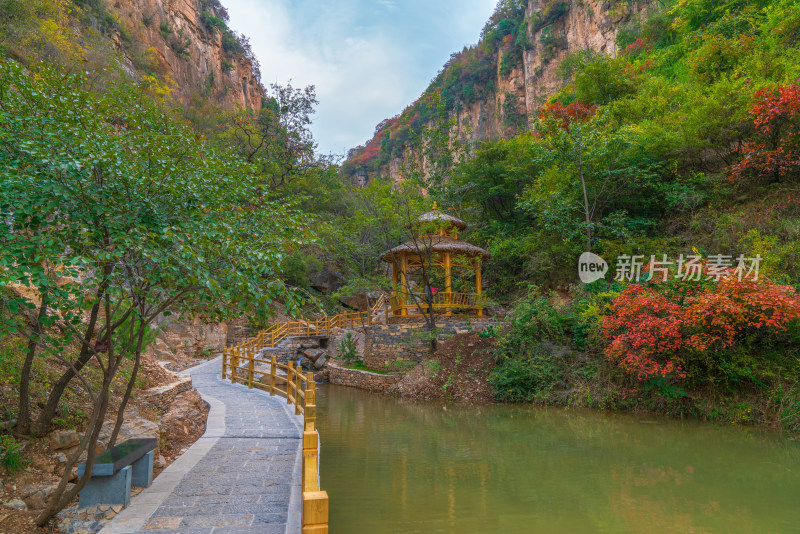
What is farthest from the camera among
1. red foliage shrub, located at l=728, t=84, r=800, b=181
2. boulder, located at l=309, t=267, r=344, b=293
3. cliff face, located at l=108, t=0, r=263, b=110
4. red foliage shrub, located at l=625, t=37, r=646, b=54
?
cliff face, located at l=108, t=0, r=263, b=110

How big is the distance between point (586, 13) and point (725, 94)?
20817 mm

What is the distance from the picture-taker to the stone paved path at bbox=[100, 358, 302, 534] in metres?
3.66

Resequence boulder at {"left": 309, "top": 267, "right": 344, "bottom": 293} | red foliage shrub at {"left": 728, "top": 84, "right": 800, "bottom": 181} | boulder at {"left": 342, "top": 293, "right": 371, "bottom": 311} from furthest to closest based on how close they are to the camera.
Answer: boulder at {"left": 309, "top": 267, "right": 344, "bottom": 293} → boulder at {"left": 342, "top": 293, "right": 371, "bottom": 311} → red foliage shrub at {"left": 728, "top": 84, "right": 800, "bottom": 181}

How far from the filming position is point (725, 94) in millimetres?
11914

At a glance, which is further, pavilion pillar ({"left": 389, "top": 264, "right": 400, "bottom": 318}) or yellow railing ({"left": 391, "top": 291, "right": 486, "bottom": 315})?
pavilion pillar ({"left": 389, "top": 264, "right": 400, "bottom": 318})

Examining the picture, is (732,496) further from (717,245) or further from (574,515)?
(717,245)

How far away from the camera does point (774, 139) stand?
1105 centimetres

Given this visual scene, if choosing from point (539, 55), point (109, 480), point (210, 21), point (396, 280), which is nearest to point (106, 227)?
point (109, 480)

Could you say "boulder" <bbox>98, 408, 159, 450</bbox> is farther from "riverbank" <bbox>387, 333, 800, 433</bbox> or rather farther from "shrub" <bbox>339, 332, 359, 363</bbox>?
"shrub" <bbox>339, 332, 359, 363</bbox>

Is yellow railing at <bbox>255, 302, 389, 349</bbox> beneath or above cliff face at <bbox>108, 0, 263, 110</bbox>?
beneath

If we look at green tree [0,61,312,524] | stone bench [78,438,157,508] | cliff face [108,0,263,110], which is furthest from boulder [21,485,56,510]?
cliff face [108,0,263,110]

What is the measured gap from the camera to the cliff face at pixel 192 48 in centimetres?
2759

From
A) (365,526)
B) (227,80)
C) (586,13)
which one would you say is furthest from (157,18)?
(365,526)

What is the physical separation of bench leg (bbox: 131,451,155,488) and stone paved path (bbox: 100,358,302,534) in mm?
114
